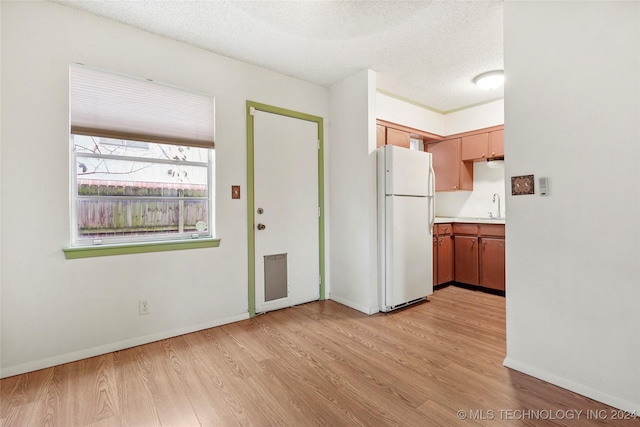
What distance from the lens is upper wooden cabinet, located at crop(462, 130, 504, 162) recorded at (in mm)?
3967

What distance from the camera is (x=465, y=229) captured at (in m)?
4.05

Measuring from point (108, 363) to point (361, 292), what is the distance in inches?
90.0

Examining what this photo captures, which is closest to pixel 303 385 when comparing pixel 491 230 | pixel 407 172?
pixel 407 172

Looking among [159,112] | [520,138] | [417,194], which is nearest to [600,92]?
[520,138]

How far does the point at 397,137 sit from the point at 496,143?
4.44 ft

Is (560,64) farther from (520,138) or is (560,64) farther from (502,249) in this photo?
(502,249)

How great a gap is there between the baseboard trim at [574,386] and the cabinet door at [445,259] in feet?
6.49

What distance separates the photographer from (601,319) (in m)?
1.68

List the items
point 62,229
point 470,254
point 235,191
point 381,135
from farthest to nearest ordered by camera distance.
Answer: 1. point 470,254
2. point 381,135
3. point 235,191
4. point 62,229

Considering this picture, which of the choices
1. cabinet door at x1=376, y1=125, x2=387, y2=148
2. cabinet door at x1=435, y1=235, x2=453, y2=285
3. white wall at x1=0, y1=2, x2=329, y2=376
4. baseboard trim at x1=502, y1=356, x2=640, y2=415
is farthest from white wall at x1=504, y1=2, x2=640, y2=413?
white wall at x1=0, y1=2, x2=329, y2=376

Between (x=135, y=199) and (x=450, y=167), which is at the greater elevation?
(x=450, y=167)

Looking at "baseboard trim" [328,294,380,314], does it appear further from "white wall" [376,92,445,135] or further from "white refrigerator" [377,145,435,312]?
"white wall" [376,92,445,135]

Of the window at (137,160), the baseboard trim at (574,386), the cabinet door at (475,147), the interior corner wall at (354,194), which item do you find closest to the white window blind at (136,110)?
the window at (137,160)

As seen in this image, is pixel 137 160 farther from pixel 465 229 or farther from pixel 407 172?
pixel 465 229
